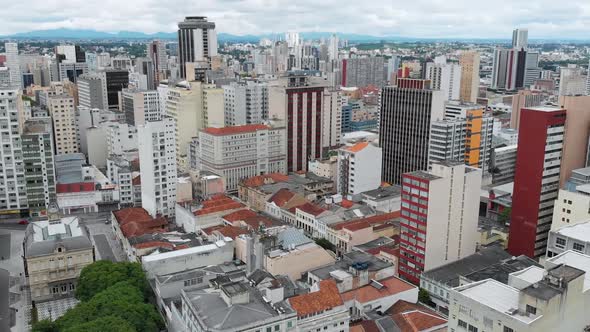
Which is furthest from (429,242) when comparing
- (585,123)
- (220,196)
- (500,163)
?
(500,163)

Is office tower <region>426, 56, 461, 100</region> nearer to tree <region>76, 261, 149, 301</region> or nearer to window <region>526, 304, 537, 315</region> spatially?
tree <region>76, 261, 149, 301</region>

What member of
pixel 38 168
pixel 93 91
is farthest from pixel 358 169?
pixel 93 91

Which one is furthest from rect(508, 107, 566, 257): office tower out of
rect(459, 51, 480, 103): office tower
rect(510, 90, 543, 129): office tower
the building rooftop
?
rect(459, 51, 480, 103): office tower

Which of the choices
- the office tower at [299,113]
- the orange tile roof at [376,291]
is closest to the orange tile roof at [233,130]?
the office tower at [299,113]

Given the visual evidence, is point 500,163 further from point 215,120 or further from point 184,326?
point 184,326

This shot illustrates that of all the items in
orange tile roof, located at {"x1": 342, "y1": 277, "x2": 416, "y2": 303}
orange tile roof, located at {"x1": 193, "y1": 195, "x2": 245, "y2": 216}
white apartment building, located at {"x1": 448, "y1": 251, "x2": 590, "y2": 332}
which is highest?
white apartment building, located at {"x1": 448, "y1": 251, "x2": 590, "y2": 332}

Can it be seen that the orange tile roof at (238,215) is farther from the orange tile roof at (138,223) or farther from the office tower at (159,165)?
the office tower at (159,165)

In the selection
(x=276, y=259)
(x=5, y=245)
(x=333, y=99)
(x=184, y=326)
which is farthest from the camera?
(x=333, y=99)
